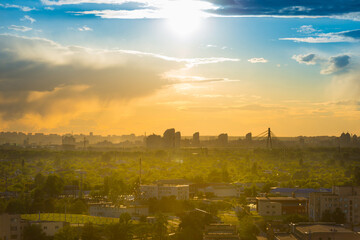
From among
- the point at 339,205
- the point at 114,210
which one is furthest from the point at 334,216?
the point at 114,210

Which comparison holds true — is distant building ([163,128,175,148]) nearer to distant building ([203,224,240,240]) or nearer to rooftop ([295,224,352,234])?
distant building ([203,224,240,240])

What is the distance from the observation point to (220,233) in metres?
16.0

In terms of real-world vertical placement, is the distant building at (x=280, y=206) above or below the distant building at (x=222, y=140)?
below

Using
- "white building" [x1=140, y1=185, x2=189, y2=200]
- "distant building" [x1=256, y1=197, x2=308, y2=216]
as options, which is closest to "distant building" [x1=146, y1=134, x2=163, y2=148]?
"white building" [x1=140, y1=185, x2=189, y2=200]

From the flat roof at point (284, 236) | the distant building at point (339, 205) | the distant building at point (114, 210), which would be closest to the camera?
the flat roof at point (284, 236)

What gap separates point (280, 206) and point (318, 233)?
30.2ft

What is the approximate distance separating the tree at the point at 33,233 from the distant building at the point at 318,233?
23.8 feet

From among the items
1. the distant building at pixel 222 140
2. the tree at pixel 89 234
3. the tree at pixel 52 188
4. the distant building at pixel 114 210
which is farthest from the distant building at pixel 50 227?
the distant building at pixel 222 140

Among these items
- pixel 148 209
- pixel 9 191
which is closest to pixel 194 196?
pixel 148 209

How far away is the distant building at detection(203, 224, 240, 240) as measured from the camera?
15.1 meters

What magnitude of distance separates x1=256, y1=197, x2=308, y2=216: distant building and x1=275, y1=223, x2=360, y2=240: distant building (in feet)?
23.1

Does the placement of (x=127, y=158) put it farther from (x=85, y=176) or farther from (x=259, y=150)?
(x=85, y=176)

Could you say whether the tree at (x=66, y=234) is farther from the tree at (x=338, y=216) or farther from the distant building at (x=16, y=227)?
the tree at (x=338, y=216)

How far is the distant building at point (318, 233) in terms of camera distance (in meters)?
14.1
